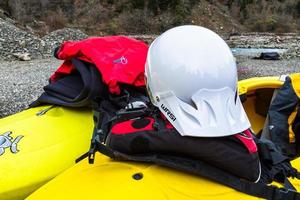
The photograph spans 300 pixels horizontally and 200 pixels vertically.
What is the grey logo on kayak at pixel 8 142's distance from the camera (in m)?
2.43

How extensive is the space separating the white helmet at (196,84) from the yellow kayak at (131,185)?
18cm

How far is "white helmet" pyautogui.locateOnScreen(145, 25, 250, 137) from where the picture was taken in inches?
63.9

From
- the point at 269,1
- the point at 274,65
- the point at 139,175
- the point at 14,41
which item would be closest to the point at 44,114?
the point at 139,175

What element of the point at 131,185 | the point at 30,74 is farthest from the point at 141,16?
the point at 131,185

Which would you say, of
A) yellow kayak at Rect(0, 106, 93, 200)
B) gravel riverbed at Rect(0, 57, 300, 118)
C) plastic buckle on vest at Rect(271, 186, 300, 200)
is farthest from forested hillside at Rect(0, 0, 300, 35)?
plastic buckle on vest at Rect(271, 186, 300, 200)

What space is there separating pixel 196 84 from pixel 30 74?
6.45 meters

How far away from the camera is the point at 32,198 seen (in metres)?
1.75

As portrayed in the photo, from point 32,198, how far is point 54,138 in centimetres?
81

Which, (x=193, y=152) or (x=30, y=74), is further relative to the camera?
(x=30, y=74)

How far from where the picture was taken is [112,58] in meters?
2.61

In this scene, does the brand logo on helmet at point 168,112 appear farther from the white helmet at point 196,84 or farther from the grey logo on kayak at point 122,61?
the grey logo on kayak at point 122,61

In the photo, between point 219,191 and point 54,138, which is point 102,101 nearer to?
point 54,138

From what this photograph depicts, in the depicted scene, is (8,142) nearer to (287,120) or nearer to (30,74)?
(287,120)

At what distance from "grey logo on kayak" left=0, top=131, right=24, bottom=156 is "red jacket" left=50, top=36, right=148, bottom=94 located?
517 millimetres
